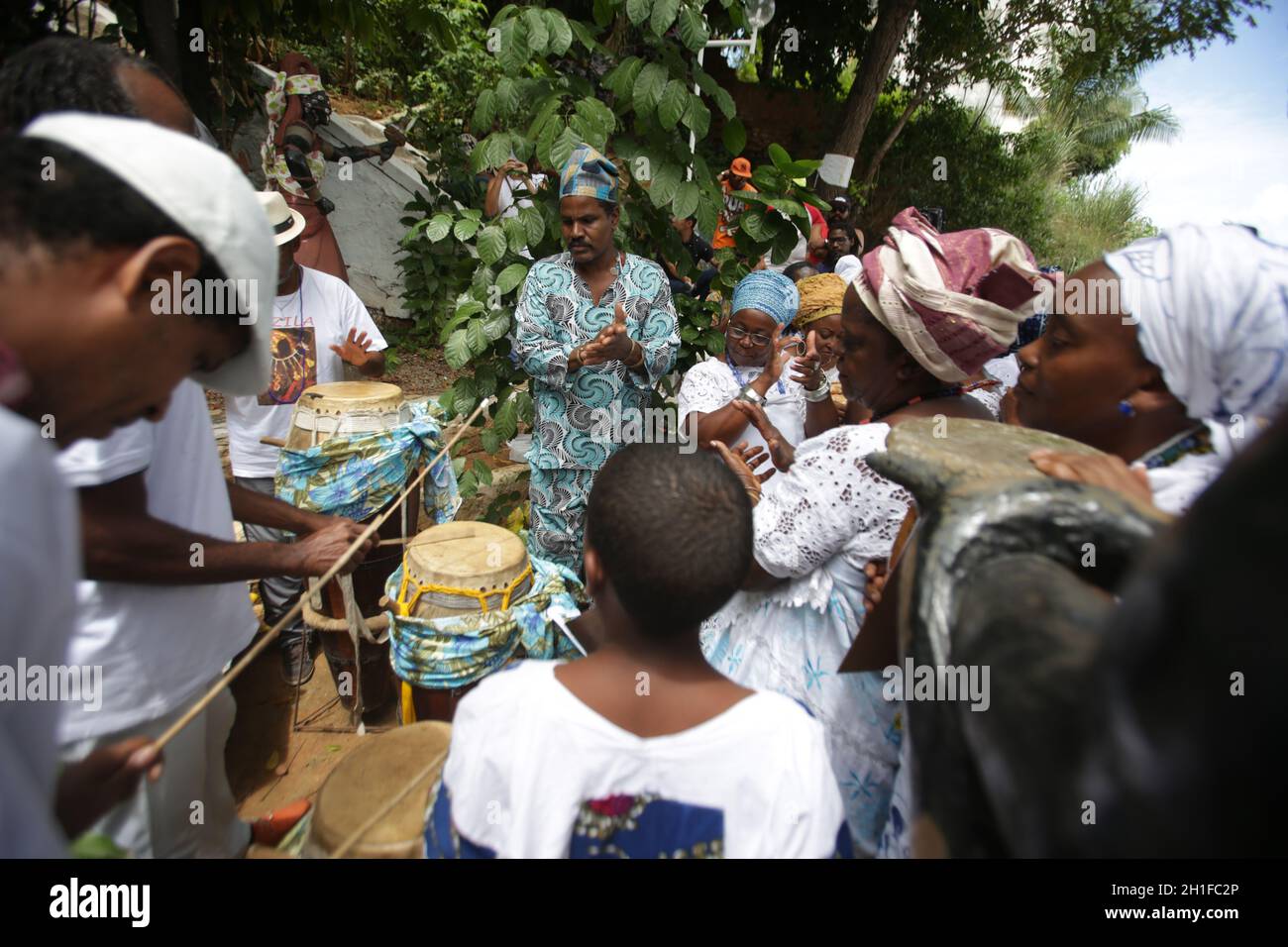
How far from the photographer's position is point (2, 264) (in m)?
0.88

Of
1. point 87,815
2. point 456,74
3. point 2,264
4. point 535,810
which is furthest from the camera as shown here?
point 456,74

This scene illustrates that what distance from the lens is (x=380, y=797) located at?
165cm

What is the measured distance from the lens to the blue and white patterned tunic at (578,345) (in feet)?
10.6

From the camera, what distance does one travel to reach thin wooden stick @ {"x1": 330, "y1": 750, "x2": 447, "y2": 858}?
4.99ft

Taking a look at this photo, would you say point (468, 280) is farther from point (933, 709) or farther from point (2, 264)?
point (933, 709)

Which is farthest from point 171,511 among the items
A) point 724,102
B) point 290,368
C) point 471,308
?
point 724,102

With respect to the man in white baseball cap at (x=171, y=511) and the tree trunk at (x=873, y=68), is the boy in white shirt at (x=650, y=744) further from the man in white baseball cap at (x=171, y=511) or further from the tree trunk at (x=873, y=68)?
the tree trunk at (x=873, y=68)

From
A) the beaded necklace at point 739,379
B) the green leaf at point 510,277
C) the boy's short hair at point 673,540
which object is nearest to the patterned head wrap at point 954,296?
the boy's short hair at point 673,540

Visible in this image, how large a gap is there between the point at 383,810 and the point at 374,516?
62.7 inches

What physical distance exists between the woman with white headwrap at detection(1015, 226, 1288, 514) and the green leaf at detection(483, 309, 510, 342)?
2624mm

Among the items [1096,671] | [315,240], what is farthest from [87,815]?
[315,240]

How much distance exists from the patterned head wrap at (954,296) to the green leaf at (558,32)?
187cm

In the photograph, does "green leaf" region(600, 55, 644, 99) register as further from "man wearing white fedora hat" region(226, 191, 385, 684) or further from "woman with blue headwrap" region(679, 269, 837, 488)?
"man wearing white fedora hat" region(226, 191, 385, 684)
